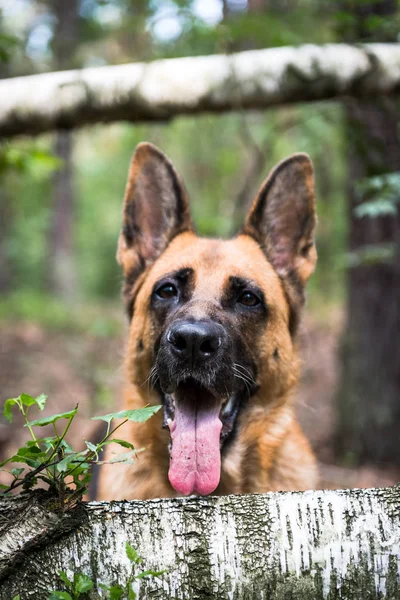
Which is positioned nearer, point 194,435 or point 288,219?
point 194,435

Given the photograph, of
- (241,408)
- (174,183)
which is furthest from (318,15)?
(241,408)

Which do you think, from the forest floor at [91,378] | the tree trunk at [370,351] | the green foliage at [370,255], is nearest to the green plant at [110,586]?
the green foliage at [370,255]

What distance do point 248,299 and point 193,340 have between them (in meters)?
0.79

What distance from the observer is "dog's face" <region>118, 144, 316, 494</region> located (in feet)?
8.87

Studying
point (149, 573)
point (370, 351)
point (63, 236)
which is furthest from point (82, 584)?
point (63, 236)

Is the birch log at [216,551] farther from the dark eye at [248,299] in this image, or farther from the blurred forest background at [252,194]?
the blurred forest background at [252,194]

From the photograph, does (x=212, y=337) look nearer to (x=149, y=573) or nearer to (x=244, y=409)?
(x=244, y=409)

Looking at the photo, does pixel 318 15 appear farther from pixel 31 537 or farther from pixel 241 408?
pixel 31 537

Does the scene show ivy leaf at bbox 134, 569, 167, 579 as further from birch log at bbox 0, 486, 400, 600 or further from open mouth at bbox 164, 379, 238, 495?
open mouth at bbox 164, 379, 238, 495

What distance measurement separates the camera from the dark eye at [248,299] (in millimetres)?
3328

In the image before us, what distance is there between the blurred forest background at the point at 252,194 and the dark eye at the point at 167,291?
2.48 ft

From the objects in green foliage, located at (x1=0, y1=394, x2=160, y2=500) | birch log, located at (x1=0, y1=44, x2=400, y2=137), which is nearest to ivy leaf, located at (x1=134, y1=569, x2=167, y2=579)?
green foliage, located at (x1=0, y1=394, x2=160, y2=500)

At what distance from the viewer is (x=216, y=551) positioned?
153cm

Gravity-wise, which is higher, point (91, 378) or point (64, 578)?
point (91, 378)
